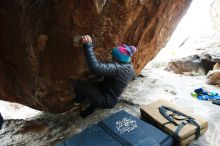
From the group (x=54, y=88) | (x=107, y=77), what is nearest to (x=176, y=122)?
(x=107, y=77)

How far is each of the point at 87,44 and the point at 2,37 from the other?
4.77 feet

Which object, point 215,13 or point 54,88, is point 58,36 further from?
point 215,13

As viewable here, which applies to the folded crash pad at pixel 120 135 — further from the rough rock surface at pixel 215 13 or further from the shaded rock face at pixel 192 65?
the rough rock surface at pixel 215 13

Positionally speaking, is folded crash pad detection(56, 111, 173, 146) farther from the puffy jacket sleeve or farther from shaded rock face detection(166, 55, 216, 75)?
shaded rock face detection(166, 55, 216, 75)

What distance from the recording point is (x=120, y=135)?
280 centimetres

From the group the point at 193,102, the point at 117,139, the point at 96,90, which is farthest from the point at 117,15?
the point at 193,102

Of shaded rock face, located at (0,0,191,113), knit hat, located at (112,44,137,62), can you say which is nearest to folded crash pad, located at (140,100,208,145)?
knit hat, located at (112,44,137,62)

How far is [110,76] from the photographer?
11.3 feet

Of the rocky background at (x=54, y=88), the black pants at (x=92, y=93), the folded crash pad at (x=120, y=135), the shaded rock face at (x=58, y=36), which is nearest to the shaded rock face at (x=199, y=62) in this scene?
the rocky background at (x=54, y=88)

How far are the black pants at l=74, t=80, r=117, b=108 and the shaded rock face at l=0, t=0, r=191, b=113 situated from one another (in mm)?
157

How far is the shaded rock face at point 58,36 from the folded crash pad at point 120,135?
3.37 feet

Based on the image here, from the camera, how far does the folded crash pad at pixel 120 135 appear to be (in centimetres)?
270

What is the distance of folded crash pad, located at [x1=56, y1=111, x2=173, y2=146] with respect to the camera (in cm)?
270

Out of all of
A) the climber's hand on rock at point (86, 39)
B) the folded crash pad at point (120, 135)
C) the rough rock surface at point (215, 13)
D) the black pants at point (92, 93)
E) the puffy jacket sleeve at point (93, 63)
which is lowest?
the folded crash pad at point (120, 135)
